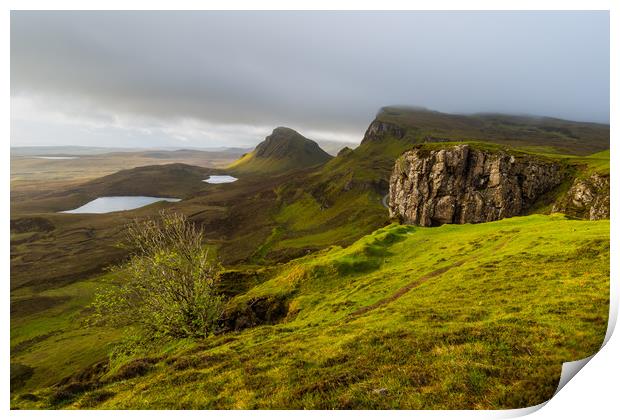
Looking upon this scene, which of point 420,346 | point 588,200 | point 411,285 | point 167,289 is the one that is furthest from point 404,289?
point 588,200

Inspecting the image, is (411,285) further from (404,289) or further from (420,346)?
(420,346)

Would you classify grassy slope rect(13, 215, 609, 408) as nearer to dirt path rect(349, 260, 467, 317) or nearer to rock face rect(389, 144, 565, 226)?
dirt path rect(349, 260, 467, 317)

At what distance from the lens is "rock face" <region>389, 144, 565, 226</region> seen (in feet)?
405

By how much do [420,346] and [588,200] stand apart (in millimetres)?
103198

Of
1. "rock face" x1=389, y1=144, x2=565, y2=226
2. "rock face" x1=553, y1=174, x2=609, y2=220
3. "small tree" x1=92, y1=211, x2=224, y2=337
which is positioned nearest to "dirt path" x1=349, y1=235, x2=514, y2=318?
"small tree" x1=92, y1=211, x2=224, y2=337

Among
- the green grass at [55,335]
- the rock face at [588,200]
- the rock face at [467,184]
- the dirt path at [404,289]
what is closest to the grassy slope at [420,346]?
the dirt path at [404,289]

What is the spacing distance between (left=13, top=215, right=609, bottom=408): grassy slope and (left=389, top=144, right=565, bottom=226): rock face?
102886mm

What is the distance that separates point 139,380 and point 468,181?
141 m

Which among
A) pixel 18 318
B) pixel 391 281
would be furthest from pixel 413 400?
pixel 18 318

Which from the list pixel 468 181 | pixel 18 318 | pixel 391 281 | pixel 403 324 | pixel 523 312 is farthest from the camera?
pixel 468 181

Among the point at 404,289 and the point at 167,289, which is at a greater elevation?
the point at 167,289

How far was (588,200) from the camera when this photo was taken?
91.1 m

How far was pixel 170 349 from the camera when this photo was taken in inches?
1190
